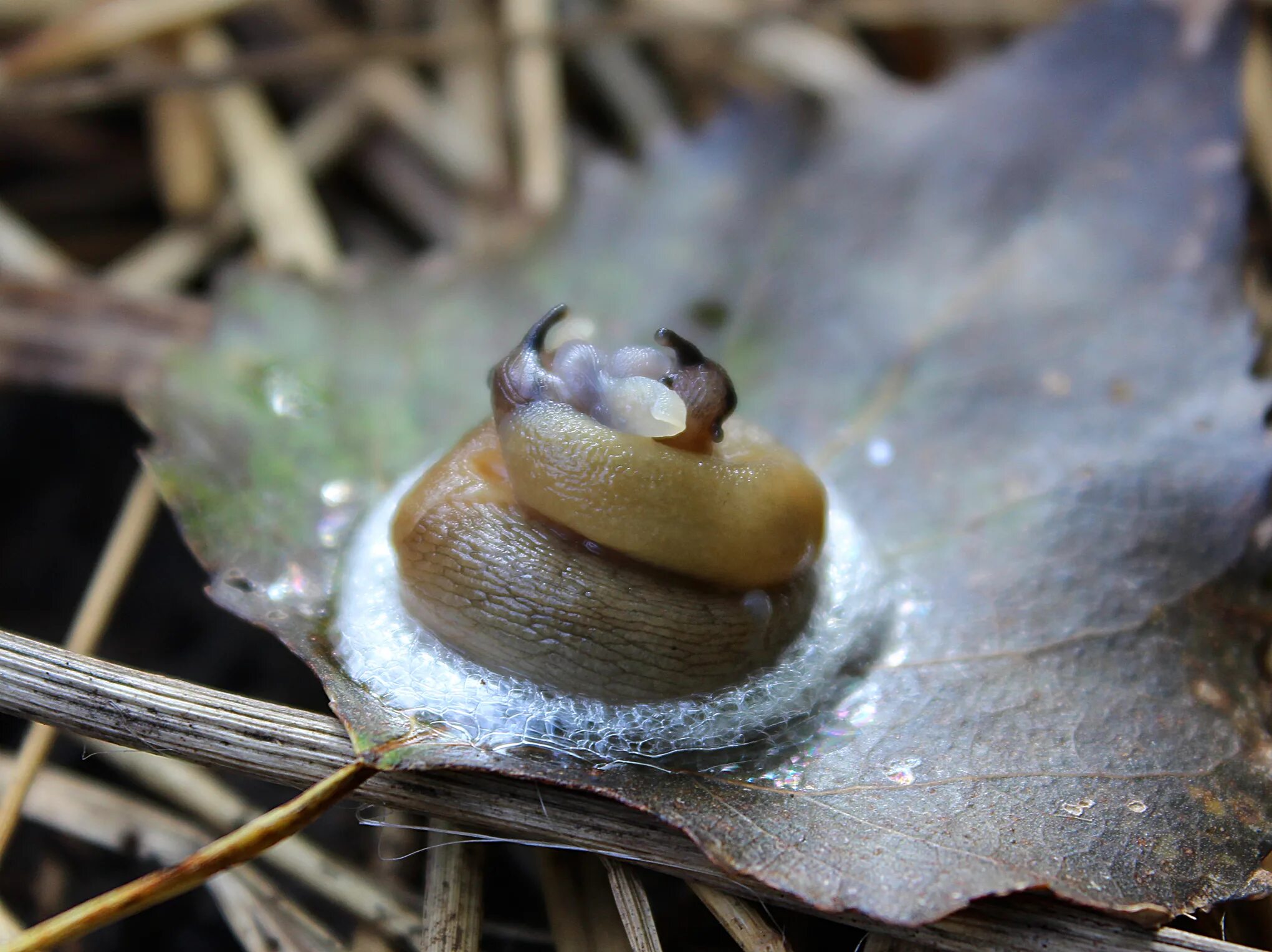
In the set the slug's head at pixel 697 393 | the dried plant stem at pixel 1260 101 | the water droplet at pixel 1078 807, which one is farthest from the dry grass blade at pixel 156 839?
the dried plant stem at pixel 1260 101

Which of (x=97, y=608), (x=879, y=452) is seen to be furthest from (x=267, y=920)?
(x=879, y=452)

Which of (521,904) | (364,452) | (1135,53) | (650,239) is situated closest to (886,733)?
(521,904)

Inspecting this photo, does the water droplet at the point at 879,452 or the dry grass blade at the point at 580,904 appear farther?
the water droplet at the point at 879,452

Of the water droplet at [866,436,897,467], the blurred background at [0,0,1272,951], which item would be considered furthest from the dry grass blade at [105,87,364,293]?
the water droplet at [866,436,897,467]

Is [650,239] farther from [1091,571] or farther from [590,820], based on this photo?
[590,820]

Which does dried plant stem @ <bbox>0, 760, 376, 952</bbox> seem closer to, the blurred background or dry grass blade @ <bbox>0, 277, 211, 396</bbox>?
the blurred background

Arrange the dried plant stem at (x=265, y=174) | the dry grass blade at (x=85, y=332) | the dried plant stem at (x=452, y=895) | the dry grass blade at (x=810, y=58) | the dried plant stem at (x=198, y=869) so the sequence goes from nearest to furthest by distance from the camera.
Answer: the dried plant stem at (x=198, y=869)
the dried plant stem at (x=452, y=895)
the dry grass blade at (x=85, y=332)
the dried plant stem at (x=265, y=174)
the dry grass blade at (x=810, y=58)

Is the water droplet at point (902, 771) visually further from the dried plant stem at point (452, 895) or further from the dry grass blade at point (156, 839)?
the dry grass blade at point (156, 839)

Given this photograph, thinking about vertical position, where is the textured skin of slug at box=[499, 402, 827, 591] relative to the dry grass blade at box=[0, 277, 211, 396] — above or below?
below
